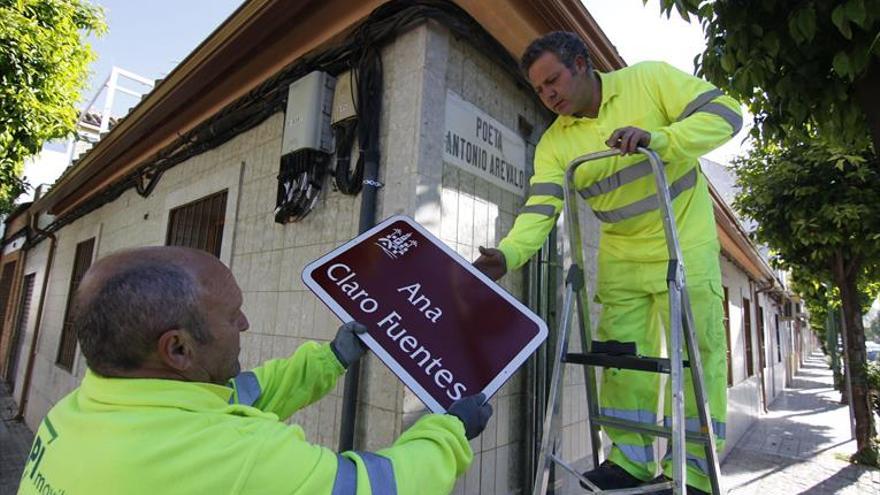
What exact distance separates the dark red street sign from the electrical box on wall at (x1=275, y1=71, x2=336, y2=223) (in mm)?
1325

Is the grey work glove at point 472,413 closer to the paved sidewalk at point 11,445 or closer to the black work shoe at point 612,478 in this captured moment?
the black work shoe at point 612,478

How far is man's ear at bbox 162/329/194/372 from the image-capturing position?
965mm

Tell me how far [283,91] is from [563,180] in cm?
213

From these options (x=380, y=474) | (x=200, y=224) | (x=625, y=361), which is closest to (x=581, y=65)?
(x=625, y=361)

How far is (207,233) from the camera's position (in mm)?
3943

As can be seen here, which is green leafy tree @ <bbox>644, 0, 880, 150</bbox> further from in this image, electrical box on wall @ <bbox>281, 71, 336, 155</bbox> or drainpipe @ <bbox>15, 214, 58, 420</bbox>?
drainpipe @ <bbox>15, 214, 58, 420</bbox>

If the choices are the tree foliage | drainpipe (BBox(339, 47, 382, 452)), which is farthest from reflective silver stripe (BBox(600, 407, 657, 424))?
the tree foliage

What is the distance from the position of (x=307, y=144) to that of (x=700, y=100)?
77.1 inches

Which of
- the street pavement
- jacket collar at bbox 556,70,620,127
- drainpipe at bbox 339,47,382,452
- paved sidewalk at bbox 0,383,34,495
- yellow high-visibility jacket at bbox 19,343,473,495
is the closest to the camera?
yellow high-visibility jacket at bbox 19,343,473,495

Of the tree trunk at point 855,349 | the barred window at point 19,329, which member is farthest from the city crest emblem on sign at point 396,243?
the barred window at point 19,329

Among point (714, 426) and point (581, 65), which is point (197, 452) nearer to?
point (714, 426)

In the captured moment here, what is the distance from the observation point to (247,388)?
147cm

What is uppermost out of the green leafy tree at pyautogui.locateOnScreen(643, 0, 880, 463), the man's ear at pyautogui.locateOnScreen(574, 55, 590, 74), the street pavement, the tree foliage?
the tree foliage

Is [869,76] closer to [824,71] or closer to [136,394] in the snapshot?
[824,71]
